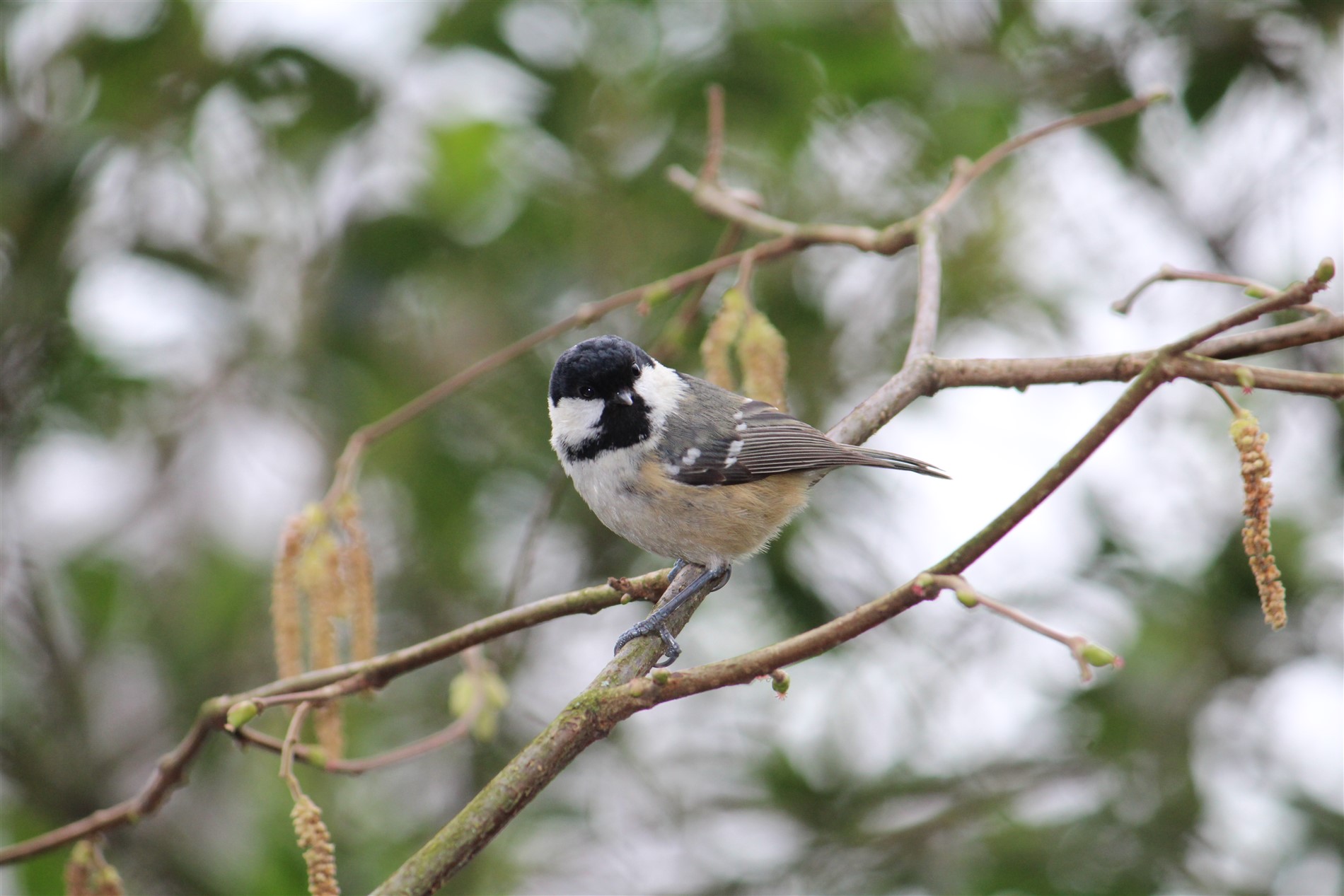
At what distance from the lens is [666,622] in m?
1.92

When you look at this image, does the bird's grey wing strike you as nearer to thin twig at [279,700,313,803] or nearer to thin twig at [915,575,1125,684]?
thin twig at [279,700,313,803]

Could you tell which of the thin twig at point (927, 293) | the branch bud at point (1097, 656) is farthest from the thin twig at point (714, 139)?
the branch bud at point (1097, 656)

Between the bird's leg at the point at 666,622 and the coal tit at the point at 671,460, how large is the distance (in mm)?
156

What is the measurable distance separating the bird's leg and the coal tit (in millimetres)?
156

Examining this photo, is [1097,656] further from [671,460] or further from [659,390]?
[659,390]

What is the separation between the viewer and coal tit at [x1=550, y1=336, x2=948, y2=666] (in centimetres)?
240

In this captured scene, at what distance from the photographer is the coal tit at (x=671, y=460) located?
240 cm

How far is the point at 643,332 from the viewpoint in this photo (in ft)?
11.2

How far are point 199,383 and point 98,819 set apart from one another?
2.44 metres

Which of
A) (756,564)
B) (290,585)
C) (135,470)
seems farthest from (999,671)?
(135,470)

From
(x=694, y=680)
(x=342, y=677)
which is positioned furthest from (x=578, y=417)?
(x=694, y=680)

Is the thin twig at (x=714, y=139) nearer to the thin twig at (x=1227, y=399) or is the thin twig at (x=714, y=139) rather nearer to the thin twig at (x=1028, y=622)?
the thin twig at (x=1227, y=399)

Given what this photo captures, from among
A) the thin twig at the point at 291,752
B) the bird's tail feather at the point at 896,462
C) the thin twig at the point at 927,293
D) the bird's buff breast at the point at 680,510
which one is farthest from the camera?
the bird's buff breast at the point at 680,510

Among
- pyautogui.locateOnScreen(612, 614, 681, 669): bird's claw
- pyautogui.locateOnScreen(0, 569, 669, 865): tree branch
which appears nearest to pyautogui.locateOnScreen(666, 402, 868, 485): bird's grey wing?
pyautogui.locateOnScreen(612, 614, 681, 669): bird's claw
